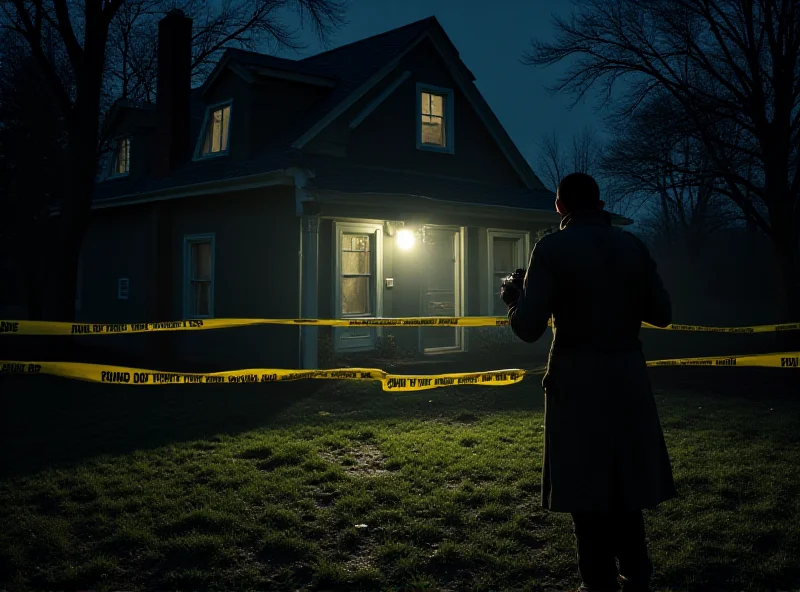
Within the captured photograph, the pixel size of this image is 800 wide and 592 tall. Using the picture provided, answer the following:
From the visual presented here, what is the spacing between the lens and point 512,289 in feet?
13.1

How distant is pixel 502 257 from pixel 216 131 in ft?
22.9

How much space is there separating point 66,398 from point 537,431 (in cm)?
679

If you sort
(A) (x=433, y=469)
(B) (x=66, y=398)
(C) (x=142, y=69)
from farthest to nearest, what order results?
1. (C) (x=142, y=69)
2. (B) (x=66, y=398)
3. (A) (x=433, y=469)

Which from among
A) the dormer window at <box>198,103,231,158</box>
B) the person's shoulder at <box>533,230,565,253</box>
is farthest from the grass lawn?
the dormer window at <box>198,103,231,158</box>

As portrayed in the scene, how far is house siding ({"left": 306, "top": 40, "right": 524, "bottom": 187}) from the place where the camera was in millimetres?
15984

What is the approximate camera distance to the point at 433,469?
22.2 feet

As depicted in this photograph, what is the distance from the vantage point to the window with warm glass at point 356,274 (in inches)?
587

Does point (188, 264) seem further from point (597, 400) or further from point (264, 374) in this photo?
point (597, 400)

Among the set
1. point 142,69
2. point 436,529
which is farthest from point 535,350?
point 142,69

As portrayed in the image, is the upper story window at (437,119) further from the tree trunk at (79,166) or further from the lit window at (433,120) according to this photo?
the tree trunk at (79,166)

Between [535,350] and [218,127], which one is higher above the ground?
[218,127]

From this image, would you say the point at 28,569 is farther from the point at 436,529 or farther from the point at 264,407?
the point at 264,407

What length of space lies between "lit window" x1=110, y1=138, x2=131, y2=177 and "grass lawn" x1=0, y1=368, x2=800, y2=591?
36.7ft

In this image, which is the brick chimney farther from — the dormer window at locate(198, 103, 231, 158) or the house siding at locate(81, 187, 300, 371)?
the house siding at locate(81, 187, 300, 371)
